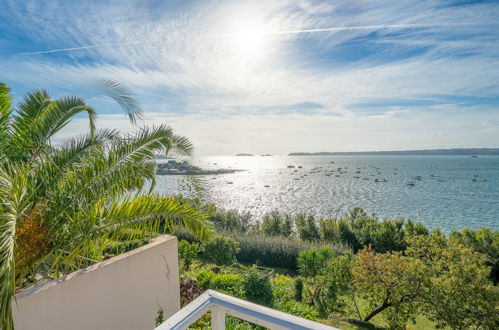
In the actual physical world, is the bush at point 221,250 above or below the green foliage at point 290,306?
below

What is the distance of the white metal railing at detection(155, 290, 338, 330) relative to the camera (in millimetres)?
923

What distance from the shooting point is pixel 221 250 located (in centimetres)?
1077

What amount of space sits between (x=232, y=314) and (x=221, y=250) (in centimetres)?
1017

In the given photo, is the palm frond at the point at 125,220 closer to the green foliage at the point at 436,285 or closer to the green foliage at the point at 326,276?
the green foliage at the point at 436,285

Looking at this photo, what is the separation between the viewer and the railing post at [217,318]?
113cm

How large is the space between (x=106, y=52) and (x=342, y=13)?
484cm

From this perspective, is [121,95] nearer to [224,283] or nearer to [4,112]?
[4,112]

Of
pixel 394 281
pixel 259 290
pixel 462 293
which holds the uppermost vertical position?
pixel 259 290

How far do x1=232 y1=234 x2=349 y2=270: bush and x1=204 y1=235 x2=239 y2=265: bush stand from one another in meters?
1.45

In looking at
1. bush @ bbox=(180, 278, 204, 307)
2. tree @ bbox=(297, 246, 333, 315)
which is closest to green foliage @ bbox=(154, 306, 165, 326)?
bush @ bbox=(180, 278, 204, 307)

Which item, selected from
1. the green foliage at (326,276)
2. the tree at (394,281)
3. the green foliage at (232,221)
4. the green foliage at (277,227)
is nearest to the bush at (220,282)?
the green foliage at (326,276)

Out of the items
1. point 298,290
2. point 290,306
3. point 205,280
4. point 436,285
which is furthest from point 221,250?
point 436,285

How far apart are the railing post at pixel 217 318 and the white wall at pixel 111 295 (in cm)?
278

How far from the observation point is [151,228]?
396 centimetres
